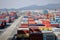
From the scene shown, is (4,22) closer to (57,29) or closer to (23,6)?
(23,6)

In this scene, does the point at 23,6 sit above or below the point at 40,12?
above

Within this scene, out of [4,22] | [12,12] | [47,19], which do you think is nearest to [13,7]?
[12,12]

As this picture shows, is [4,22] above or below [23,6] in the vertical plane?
below

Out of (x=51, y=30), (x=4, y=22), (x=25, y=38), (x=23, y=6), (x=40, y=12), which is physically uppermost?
(x=23, y=6)

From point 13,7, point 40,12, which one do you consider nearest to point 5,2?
point 13,7

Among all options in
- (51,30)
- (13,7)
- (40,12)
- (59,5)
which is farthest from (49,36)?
(13,7)

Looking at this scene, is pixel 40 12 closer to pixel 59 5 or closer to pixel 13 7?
pixel 59 5
